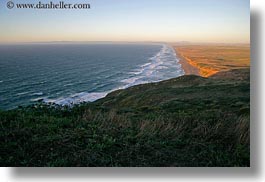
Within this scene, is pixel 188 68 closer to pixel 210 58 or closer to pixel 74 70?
pixel 210 58

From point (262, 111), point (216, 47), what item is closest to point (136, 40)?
point (216, 47)

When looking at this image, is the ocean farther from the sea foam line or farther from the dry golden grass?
the dry golden grass

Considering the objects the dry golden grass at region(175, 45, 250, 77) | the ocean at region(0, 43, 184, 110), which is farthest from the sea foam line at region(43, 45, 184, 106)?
the dry golden grass at region(175, 45, 250, 77)

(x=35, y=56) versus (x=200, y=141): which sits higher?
(x=35, y=56)

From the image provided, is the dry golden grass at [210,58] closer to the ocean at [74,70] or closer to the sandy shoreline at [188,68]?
the sandy shoreline at [188,68]

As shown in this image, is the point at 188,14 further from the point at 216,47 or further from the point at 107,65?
the point at 107,65

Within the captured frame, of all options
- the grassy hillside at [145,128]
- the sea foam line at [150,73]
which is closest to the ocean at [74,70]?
the sea foam line at [150,73]
